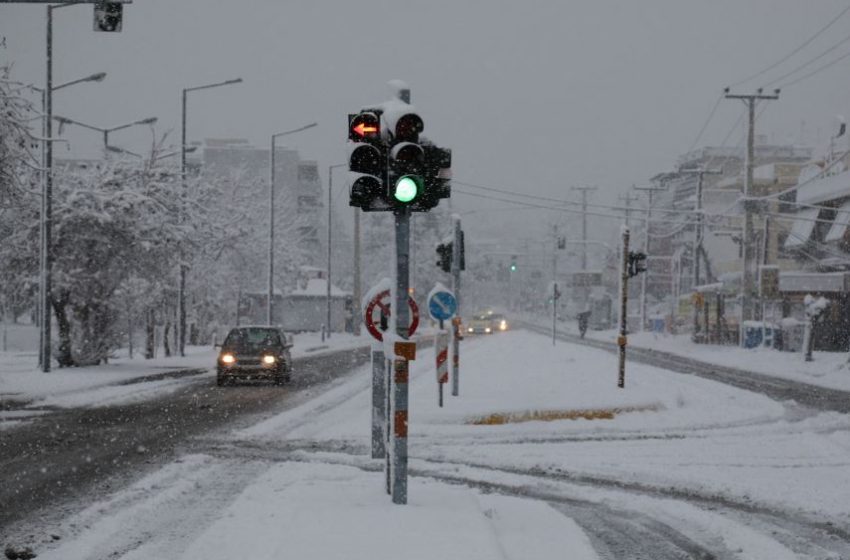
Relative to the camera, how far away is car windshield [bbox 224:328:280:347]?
80.2 ft

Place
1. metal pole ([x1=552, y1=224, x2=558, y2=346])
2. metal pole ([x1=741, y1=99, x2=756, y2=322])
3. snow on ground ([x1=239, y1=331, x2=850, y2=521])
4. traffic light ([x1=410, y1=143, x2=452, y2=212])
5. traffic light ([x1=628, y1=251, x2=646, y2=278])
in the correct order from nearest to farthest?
traffic light ([x1=410, y1=143, x2=452, y2=212]) < snow on ground ([x1=239, y1=331, x2=850, y2=521]) < traffic light ([x1=628, y1=251, x2=646, y2=278]) < metal pole ([x1=552, y1=224, x2=558, y2=346]) < metal pole ([x1=741, y1=99, x2=756, y2=322])

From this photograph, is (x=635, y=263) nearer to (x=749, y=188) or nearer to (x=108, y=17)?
(x=108, y=17)

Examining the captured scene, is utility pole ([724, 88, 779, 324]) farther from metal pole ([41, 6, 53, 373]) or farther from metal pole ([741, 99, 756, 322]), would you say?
metal pole ([41, 6, 53, 373])

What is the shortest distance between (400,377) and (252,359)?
16.3m

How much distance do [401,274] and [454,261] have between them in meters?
10.8

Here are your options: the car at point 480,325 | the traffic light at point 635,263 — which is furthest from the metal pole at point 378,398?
the car at point 480,325

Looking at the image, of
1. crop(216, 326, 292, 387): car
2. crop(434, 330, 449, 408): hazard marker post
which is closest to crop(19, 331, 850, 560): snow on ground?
crop(434, 330, 449, 408): hazard marker post

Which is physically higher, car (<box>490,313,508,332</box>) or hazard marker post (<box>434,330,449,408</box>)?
hazard marker post (<box>434,330,449,408</box>)

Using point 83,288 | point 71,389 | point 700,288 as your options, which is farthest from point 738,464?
point 700,288

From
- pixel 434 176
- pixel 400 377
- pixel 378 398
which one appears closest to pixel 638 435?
pixel 378 398

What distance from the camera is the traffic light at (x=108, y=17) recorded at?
46.3ft

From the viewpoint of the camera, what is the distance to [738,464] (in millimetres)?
12031

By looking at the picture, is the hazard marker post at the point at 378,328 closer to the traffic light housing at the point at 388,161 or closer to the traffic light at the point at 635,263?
the traffic light housing at the point at 388,161

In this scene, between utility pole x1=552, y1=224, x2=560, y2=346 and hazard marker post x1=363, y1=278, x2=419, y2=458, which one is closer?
hazard marker post x1=363, y1=278, x2=419, y2=458
